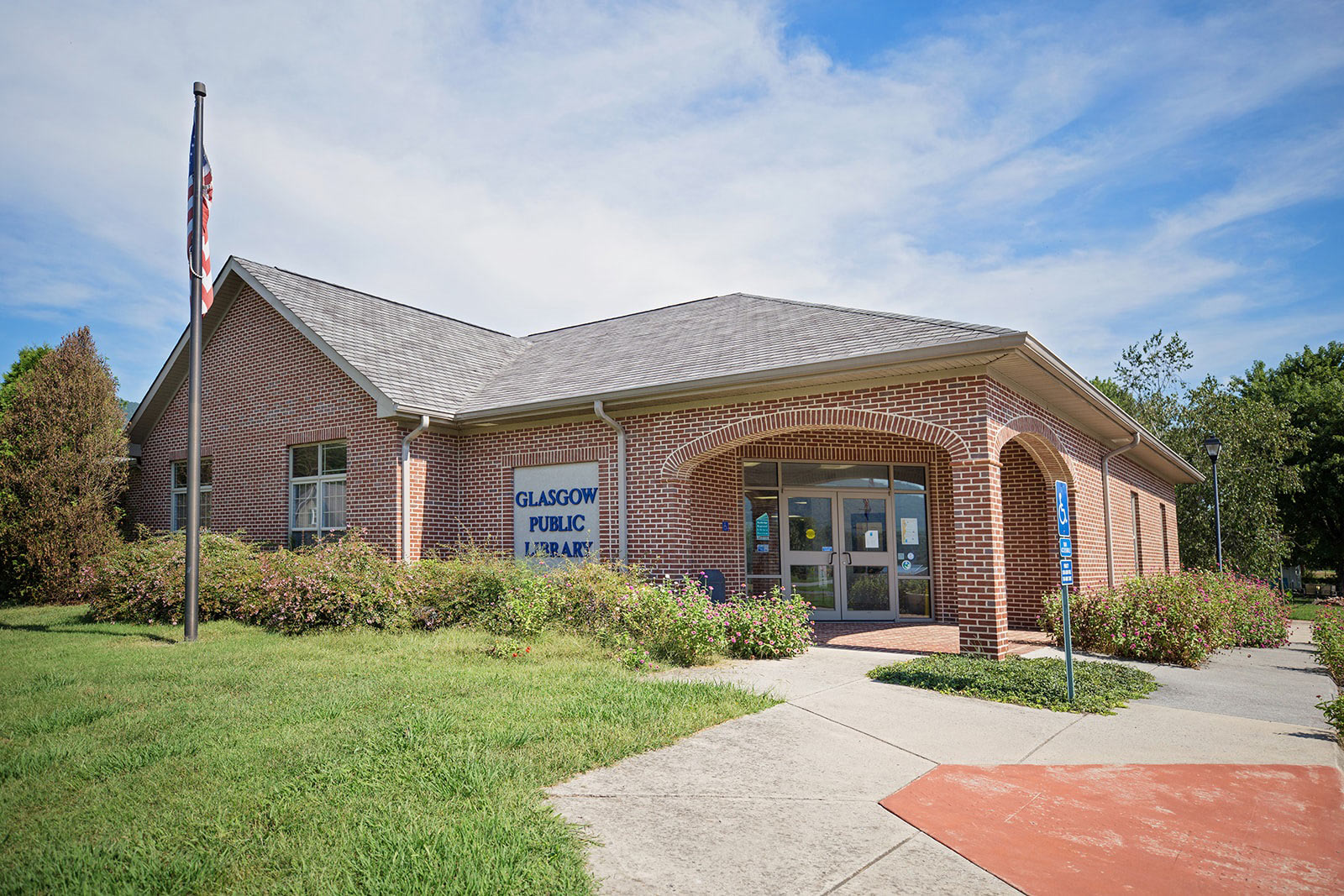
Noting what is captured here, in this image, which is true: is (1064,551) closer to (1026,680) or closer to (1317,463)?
(1026,680)

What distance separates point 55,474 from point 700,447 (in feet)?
42.4

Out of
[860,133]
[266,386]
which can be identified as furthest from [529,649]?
[266,386]

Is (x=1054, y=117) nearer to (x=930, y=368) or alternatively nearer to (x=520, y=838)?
A: (x=930, y=368)

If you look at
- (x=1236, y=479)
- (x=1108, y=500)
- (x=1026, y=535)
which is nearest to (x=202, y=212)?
(x=1026, y=535)

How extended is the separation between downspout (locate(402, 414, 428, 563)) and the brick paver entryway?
655 cm

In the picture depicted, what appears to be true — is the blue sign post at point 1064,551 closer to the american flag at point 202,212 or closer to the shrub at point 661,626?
the shrub at point 661,626

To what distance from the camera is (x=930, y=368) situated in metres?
9.22

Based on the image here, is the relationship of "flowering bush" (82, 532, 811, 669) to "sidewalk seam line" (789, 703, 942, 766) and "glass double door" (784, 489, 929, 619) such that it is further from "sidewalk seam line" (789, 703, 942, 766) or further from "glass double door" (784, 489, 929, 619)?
"glass double door" (784, 489, 929, 619)

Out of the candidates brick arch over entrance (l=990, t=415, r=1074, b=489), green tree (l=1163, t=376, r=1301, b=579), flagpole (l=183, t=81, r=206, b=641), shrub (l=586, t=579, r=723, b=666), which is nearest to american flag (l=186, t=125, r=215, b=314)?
flagpole (l=183, t=81, r=206, b=641)

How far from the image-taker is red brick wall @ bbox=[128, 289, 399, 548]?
13219 millimetres

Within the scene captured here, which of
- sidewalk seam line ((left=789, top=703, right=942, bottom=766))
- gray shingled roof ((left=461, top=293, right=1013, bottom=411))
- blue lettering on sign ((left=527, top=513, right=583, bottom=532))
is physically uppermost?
gray shingled roof ((left=461, top=293, right=1013, bottom=411))

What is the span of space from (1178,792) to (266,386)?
50.7 feet

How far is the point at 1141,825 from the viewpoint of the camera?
417 cm

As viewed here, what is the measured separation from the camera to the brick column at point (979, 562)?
8773mm
